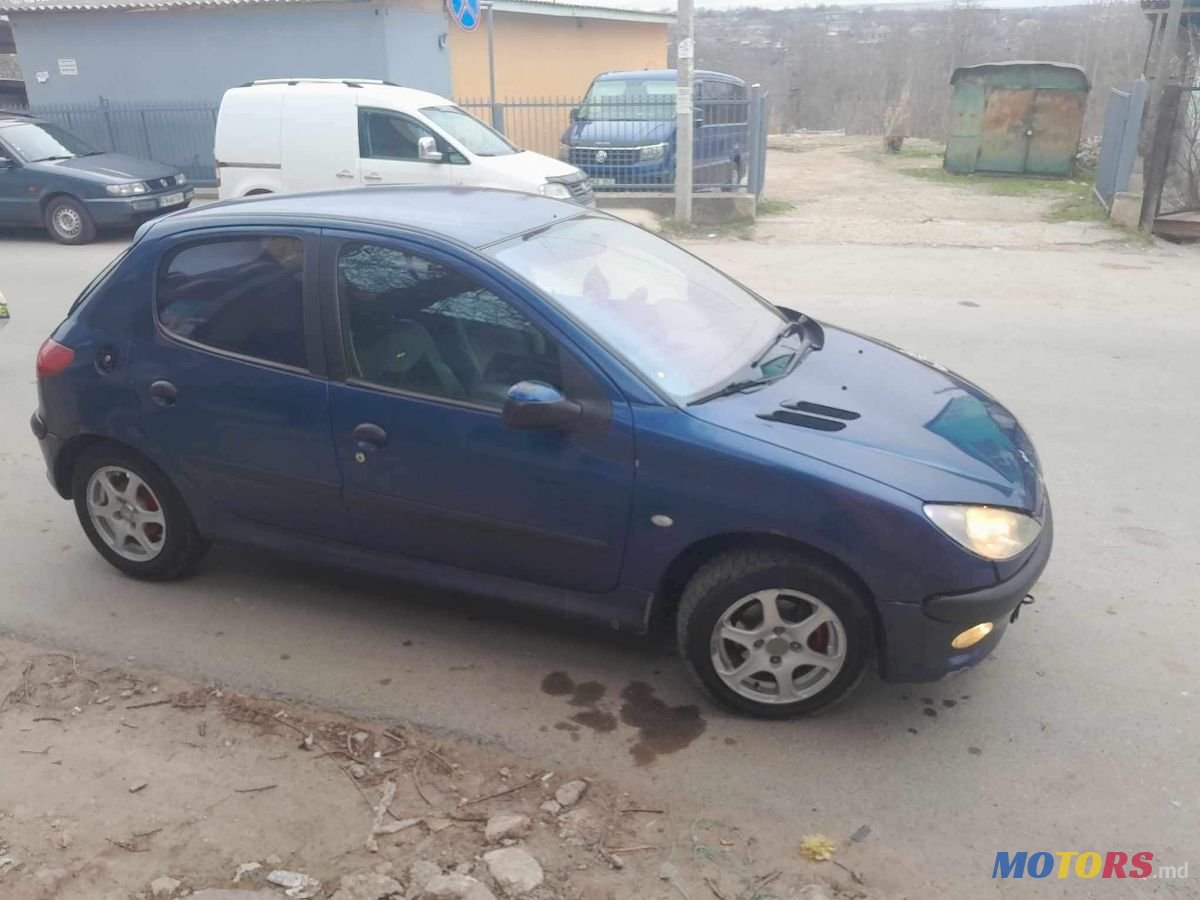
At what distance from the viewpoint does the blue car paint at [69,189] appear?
13.1 m

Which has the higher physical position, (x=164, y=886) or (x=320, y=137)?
(x=320, y=137)

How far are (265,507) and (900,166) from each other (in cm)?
1884

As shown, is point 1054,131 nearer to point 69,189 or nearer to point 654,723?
point 69,189

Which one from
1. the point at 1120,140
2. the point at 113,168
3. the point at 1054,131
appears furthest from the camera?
the point at 1054,131

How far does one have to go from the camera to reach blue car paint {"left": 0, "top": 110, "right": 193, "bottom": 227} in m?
13.1

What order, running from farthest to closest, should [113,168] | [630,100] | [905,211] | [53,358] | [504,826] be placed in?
[630,100], [905,211], [113,168], [53,358], [504,826]

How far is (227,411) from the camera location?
384 centimetres

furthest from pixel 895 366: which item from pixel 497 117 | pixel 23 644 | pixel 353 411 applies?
pixel 497 117

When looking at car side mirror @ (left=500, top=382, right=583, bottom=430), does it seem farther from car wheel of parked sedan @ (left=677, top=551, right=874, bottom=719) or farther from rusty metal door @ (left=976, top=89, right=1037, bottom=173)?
rusty metal door @ (left=976, top=89, right=1037, bottom=173)

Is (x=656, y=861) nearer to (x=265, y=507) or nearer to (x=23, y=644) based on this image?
(x=265, y=507)

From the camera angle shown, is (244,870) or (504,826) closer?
(244,870)

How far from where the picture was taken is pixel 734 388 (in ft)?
11.6

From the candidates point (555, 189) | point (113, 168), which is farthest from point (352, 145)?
point (113, 168)

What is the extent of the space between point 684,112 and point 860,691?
1089 centimetres
